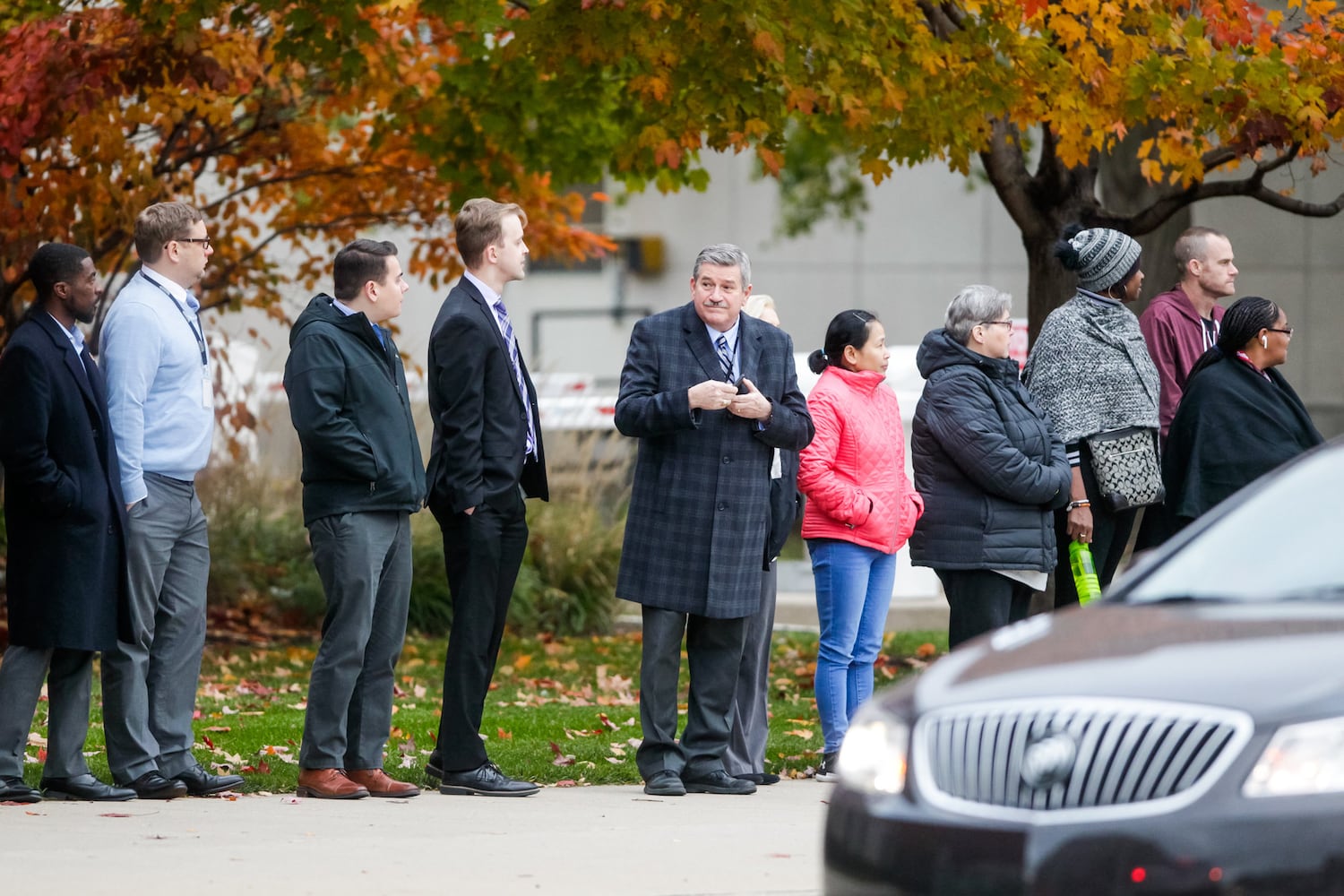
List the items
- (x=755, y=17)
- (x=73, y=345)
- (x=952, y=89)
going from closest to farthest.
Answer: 1. (x=73, y=345)
2. (x=755, y=17)
3. (x=952, y=89)

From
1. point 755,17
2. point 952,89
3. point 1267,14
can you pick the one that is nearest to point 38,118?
point 755,17

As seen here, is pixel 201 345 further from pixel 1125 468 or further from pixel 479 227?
pixel 1125 468

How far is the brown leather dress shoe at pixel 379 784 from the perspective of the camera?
7.16 meters

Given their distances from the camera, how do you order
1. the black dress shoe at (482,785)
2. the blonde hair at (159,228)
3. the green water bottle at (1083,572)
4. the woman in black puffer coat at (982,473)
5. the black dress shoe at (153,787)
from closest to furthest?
the black dress shoe at (153,787) → the blonde hair at (159,228) → the black dress shoe at (482,785) → the woman in black puffer coat at (982,473) → the green water bottle at (1083,572)

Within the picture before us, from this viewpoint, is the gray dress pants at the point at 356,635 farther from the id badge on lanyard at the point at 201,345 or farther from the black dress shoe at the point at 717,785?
the black dress shoe at the point at 717,785

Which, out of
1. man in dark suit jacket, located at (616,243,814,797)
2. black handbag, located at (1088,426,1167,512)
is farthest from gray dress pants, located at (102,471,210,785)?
black handbag, located at (1088,426,1167,512)

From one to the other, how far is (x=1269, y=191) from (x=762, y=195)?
2717cm

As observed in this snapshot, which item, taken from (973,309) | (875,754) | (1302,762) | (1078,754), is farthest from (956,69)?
(1302,762)

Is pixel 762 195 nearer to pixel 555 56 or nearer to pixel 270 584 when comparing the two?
pixel 270 584

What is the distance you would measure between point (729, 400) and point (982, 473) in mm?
1242

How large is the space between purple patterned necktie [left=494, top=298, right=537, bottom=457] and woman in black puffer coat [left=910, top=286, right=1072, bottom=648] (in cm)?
159

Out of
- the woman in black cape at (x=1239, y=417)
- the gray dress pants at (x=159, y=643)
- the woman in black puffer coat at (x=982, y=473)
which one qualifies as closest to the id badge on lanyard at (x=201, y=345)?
the gray dress pants at (x=159, y=643)

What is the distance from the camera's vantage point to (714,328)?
7.47 metres

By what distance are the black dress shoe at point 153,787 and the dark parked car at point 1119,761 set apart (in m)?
3.58
